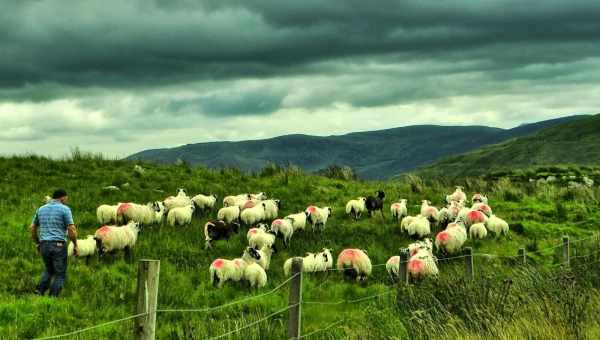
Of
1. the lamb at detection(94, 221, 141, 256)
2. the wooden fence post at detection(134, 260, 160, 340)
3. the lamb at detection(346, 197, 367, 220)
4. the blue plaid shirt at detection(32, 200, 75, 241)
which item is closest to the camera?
the wooden fence post at detection(134, 260, 160, 340)

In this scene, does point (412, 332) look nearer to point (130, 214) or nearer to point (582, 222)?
point (130, 214)

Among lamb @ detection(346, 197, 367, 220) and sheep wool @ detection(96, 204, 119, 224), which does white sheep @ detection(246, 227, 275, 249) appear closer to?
sheep wool @ detection(96, 204, 119, 224)

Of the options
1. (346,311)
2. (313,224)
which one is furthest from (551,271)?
(313,224)

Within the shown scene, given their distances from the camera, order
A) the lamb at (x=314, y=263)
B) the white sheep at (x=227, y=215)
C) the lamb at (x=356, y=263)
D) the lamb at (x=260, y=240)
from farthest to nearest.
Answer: the white sheep at (x=227, y=215), the lamb at (x=260, y=240), the lamb at (x=356, y=263), the lamb at (x=314, y=263)

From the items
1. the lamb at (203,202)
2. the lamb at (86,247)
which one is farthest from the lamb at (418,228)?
the lamb at (86,247)

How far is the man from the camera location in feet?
40.7

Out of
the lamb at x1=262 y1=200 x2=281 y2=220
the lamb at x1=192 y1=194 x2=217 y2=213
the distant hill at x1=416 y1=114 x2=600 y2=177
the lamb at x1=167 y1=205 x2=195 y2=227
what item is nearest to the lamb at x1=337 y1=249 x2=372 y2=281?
the lamb at x1=167 y1=205 x2=195 y2=227

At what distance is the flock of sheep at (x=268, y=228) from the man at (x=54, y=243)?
228 centimetres

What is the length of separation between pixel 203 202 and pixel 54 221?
10.1 m

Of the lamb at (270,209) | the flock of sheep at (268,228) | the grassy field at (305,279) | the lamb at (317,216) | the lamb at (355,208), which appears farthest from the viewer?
the lamb at (355,208)

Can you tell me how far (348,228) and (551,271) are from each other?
1005 centimetres

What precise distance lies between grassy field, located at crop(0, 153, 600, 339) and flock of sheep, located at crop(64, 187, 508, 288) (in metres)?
0.38

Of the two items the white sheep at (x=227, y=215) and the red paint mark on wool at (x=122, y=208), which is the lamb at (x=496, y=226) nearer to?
the white sheep at (x=227, y=215)

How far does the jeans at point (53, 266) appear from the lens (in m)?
12.3
